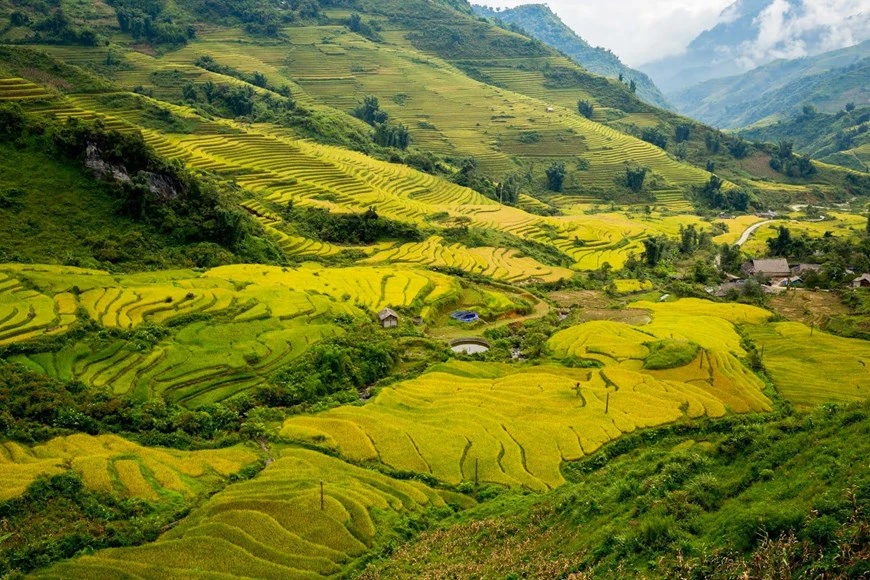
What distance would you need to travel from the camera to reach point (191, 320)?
90.8ft

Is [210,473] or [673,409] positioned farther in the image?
[673,409]

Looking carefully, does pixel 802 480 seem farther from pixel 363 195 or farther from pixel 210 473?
pixel 363 195

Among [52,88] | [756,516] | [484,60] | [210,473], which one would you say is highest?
[484,60]

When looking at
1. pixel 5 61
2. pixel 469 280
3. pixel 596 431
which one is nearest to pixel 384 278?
pixel 469 280

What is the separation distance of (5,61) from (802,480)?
223 ft

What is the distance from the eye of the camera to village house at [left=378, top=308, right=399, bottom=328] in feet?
109

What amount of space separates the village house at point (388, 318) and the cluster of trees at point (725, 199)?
72.1 meters

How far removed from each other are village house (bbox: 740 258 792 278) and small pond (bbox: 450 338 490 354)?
30.9 metres

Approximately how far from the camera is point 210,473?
61.1 feet

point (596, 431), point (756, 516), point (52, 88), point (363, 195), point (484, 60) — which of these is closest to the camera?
point (756, 516)

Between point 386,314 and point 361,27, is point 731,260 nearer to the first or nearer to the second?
point 386,314

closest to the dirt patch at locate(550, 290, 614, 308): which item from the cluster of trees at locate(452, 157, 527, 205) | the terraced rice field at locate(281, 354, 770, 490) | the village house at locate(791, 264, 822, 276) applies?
the terraced rice field at locate(281, 354, 770, 490)

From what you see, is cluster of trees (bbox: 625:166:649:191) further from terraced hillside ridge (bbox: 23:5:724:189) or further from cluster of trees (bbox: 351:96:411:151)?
cluster of trees (bbox: 351:96:411:151)

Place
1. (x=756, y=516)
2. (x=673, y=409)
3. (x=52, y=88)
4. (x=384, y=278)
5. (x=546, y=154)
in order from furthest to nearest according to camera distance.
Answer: (x=546, y=154) → (x=52, y=88) → (x=384, y=278) → (x=673, y=409) → (x=756, y=516)
